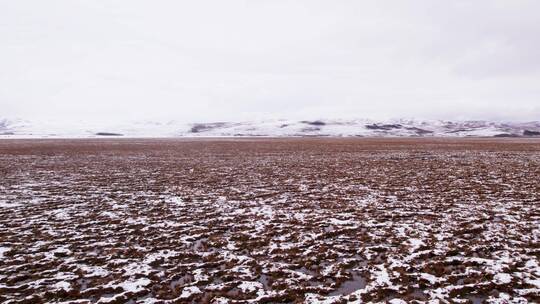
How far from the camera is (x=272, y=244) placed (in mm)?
11578

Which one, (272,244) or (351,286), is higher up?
(272,244)

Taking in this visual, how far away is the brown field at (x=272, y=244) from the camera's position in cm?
838

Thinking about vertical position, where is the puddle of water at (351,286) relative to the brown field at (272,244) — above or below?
below

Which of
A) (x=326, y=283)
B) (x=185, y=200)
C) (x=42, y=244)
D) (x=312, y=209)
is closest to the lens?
(x=326, y=283)

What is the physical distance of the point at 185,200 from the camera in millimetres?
18688

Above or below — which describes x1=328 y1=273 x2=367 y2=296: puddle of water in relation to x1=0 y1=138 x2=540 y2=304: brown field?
below

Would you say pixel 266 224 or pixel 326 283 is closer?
pixel 326 283

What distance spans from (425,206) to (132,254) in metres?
13.1

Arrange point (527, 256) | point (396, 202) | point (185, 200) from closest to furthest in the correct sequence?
point (527, 256)
point (396, 202)
point (185, 200)

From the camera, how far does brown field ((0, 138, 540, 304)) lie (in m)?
8.38

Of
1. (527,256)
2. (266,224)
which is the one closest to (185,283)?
(266,224)

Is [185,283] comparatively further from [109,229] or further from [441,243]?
[441,243]

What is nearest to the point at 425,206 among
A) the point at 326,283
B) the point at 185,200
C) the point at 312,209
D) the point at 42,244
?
the point at 312,209

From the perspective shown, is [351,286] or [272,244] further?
[272,244]
